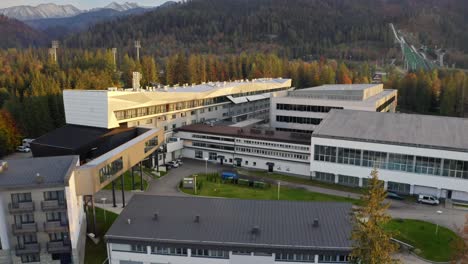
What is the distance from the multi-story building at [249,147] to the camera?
163 ft

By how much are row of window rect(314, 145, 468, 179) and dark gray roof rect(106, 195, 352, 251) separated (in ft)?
51.3

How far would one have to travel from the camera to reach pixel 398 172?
42.8 metres

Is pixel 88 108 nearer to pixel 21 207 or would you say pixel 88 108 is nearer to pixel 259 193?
pixel 21 207

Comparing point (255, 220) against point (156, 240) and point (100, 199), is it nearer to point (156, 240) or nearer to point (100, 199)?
point (156, 240)

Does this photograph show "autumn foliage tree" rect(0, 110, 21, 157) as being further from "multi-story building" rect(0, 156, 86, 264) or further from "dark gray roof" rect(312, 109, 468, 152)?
"dark gray roof" rect(312, 109, 468, 152)

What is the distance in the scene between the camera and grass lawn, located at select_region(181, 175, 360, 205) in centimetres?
4125

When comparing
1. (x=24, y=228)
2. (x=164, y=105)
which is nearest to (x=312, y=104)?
(x=164, y=105)

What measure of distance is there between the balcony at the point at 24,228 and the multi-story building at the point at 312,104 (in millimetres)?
46883

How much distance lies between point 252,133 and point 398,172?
2002cm

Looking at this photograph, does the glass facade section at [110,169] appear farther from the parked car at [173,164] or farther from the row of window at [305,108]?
the row of window at [305,108]

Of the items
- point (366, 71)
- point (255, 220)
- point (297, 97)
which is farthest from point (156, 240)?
point (366, 71)

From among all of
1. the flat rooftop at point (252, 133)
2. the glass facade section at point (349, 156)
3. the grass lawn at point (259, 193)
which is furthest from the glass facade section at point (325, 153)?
the grass lawn at point (259, 193)

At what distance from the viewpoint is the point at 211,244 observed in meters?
25.2

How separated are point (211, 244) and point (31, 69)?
3717 inches
